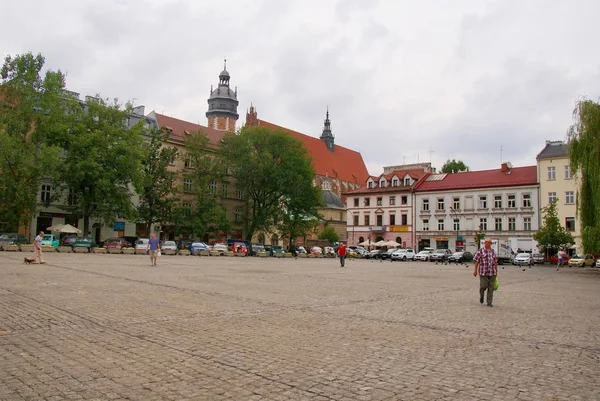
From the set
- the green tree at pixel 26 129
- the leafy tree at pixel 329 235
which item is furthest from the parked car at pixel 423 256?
the green tree at pixel 26 129

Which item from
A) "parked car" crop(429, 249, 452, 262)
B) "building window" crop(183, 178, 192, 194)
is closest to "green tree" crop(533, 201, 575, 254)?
"parked car" crop(429, 249, 452, 262)

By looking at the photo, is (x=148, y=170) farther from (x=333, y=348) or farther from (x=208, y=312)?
(x=333, y=348)

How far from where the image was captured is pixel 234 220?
70062mm

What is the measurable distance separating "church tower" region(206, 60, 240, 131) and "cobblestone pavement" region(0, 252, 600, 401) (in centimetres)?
9634

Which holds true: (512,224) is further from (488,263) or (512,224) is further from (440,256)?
(488,263)

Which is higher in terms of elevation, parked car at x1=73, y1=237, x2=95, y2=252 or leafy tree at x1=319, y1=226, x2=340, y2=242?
leafy tree at x1=319, y1=226, x2=340, y2=242

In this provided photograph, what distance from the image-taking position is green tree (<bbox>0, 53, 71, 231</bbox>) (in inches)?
1694

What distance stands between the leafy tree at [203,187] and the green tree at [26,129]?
603 inches

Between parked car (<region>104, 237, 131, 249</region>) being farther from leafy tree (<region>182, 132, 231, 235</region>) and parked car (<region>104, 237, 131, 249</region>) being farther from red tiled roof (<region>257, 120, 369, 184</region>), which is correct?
red tiled roof (<region>257, 120, 369, 184</region>)

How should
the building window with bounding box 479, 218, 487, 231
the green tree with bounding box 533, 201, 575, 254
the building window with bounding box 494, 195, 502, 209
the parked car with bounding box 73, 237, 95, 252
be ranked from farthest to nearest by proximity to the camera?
the building window with bounding box 479, 218, 487, 231 → the building window with bounding box 494, 195, 502, 209 → the green tree with bounding box 533, 201, 575, 254 → the parked car with bounding box 73, 237, 95, 252

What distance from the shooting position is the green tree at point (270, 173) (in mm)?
60750

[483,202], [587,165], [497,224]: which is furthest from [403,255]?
[587,165]

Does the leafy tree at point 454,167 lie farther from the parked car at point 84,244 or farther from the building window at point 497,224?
the parked car at point 84,244

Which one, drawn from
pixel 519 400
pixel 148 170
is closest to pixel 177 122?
pixel 148 170
